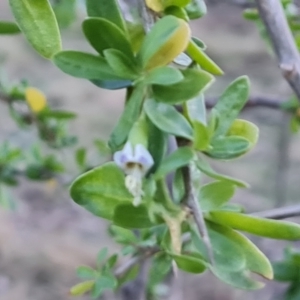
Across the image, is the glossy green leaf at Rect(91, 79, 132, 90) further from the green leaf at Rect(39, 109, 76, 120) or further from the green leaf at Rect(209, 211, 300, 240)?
the green leaf at Rect(39, 109, 76, 120)

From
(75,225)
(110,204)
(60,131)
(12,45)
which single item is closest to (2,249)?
(75,225)

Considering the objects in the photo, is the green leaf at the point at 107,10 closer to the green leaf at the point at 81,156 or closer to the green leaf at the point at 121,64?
the green leaf at the point at 121,64

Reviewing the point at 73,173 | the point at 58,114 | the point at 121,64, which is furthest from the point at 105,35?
the point at 73,173

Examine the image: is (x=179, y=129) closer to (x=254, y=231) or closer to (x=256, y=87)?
(x=254, y=231)

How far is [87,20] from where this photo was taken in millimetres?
236

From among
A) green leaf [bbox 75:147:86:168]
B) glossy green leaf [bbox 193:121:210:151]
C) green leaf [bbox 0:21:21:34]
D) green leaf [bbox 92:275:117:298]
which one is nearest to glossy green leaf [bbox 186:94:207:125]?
glossy green leaf [bbox 193:121:210:151]

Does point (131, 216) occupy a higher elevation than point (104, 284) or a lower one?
higher

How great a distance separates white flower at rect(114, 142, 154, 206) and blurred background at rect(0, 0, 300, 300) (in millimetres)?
499

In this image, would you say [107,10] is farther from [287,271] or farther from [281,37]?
[287,271]

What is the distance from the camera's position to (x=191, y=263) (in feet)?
0.86

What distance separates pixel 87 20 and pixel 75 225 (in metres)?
1.43

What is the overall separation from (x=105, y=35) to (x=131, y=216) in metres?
0.08

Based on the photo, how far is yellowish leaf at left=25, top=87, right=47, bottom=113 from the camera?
0.64 meters

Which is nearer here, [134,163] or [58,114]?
[134,163]
